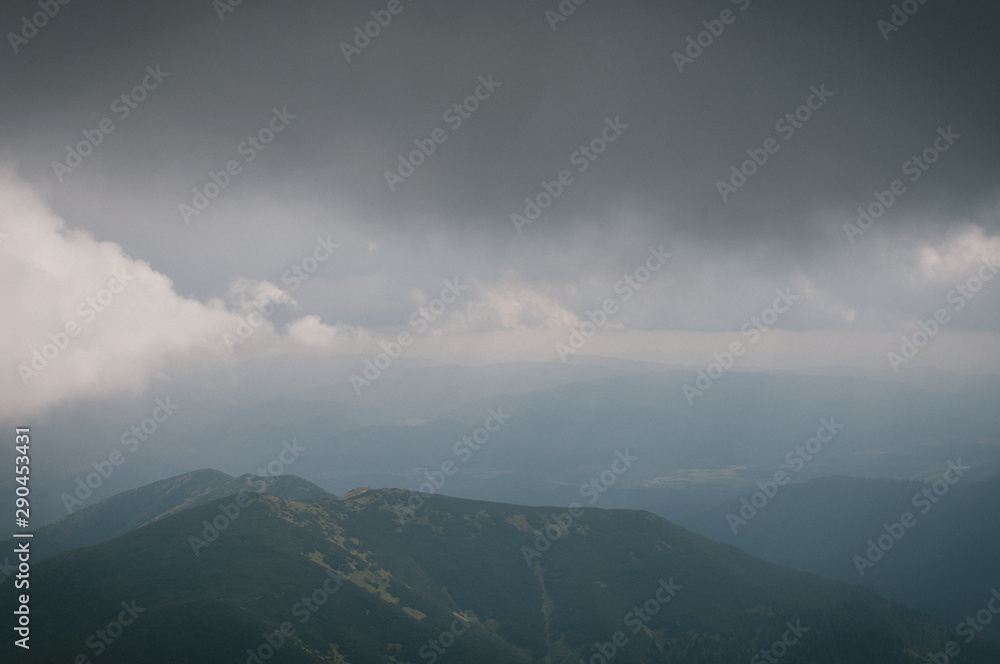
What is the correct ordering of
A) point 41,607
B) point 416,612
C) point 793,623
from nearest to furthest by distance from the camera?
point 41,607
point 416,612
point 793,623

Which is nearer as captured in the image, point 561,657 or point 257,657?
point 257,657

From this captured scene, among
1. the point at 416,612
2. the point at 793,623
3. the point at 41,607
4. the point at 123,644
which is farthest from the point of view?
the point at 793,623

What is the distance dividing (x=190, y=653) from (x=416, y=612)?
77.1 m

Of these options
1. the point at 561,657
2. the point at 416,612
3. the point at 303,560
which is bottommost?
the point at 561,657

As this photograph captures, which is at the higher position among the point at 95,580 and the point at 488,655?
the point at 95,580

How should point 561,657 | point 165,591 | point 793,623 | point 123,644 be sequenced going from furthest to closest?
point 793,623 < point 561,657 < point 165,591 < point 123,644

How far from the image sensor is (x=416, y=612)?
17062cm

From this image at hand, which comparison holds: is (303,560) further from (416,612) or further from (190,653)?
(190,653)

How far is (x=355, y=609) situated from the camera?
15738cm

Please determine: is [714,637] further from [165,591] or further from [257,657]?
[165,591]

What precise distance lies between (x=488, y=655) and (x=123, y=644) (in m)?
93.3

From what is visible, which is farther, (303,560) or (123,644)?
(303,560)

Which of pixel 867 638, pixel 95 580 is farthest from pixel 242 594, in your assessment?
pixel 867 638

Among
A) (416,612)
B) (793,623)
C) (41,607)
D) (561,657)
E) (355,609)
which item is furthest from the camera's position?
(793,623)
